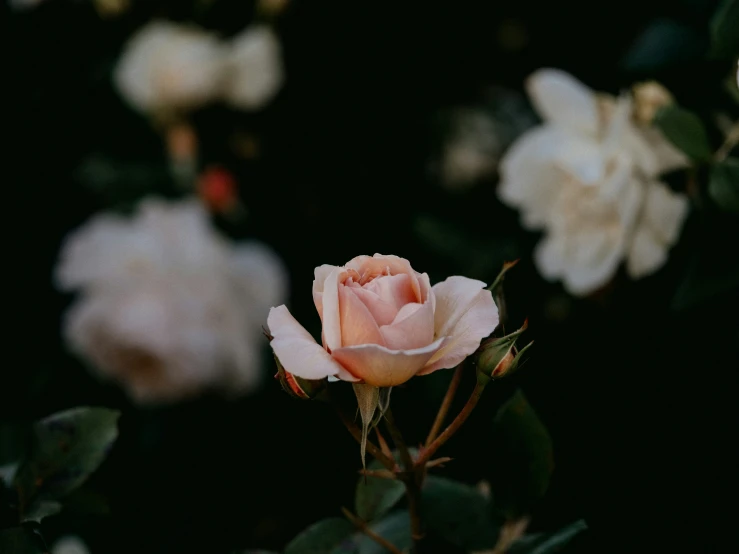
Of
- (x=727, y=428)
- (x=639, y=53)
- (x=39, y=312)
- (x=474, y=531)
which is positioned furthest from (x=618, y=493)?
(x=39, y=312)

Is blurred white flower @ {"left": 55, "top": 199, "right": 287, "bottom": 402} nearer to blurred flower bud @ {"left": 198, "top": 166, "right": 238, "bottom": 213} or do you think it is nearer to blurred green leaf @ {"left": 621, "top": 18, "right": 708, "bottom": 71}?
blurred flower bud @ {"left": 198, "top": 166, "right": 238, "bottom": 213}

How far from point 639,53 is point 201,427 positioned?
2.01 ft

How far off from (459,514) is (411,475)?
3.7 inches

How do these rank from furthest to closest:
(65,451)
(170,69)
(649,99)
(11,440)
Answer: (170,69) → (11,440) → (649,99) → (65,451)

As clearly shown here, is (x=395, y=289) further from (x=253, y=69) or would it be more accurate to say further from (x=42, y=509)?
(x=253, y=69)

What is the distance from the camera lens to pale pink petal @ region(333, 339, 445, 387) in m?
0.30

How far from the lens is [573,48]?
89cm

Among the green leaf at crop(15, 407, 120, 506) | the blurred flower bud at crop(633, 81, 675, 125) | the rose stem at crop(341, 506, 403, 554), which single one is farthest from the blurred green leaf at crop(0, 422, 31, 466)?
the blurred flower bud at crop(633, 81, 675, 125)

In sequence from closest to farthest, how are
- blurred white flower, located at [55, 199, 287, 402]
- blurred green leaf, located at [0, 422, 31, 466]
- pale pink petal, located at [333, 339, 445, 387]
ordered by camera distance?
pale pink petal, located at [333, 339, 445, 387], blurred green leaf, located at [0, 422, 31, 466], blurred white flower, located at [55, 199, 287, 402]

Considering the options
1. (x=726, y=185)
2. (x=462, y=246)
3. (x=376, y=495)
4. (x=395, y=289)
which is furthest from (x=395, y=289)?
(x=462, y=246)

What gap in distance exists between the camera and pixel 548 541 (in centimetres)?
36

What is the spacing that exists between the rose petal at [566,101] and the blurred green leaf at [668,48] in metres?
0.04

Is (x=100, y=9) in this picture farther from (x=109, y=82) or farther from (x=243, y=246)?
(x=243, y=246)

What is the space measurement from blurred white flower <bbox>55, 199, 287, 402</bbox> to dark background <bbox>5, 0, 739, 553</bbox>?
0.08m
